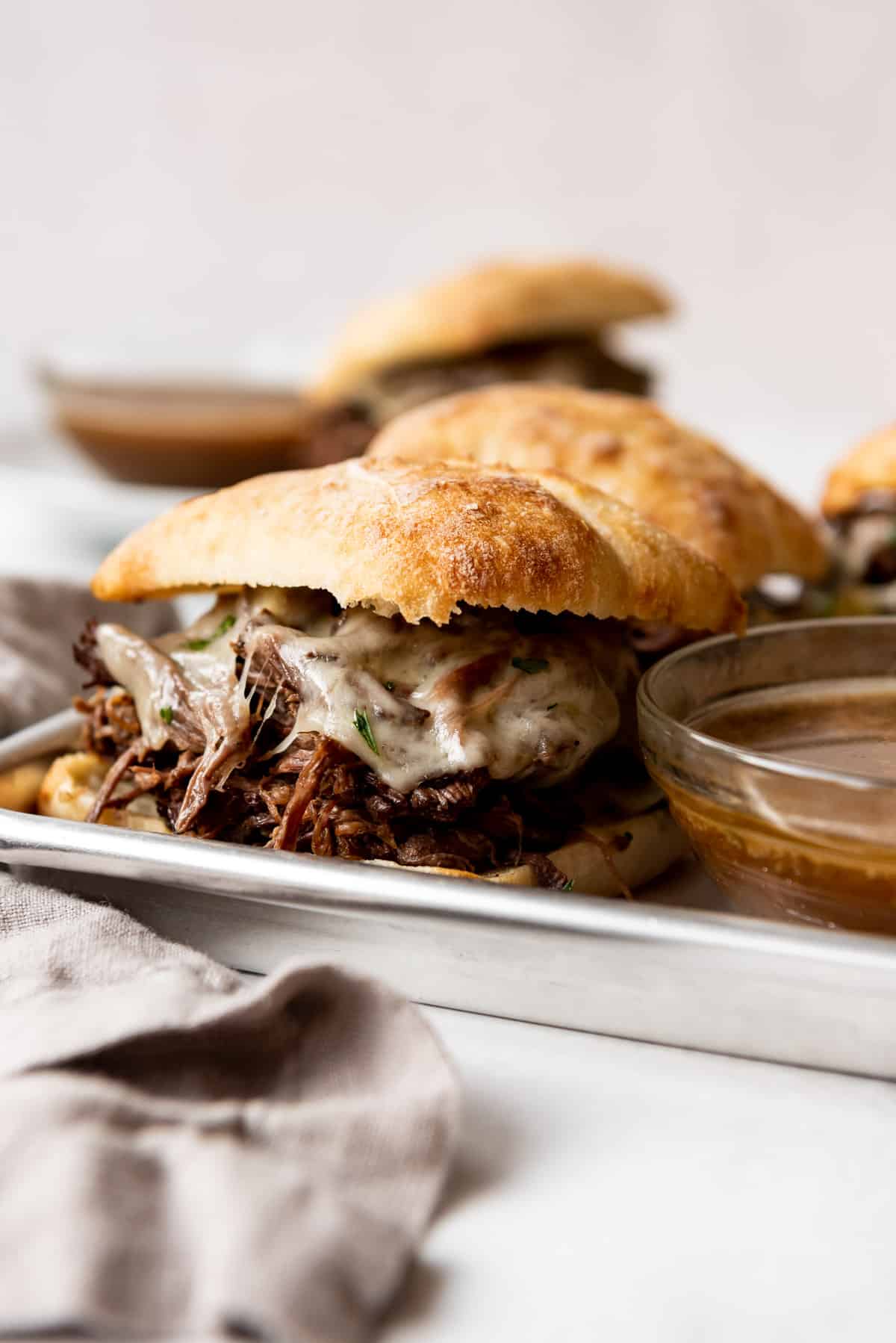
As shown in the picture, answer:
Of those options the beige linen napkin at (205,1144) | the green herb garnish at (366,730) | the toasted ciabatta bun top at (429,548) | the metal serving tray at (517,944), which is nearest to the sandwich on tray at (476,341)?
the toasted ciabatta bun top at (429,548)

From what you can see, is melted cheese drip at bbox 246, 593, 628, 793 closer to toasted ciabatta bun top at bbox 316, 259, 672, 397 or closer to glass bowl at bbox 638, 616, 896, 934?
glass bowl at bbox 638, 616, 896, 934

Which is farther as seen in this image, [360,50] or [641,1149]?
[360,50]

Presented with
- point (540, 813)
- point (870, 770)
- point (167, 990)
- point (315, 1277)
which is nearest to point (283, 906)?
point (167, 990)

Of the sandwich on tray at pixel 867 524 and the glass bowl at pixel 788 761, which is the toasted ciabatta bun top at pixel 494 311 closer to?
the sandwich on tray at pixel 867 524

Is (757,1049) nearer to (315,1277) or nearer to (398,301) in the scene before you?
(315,1277)

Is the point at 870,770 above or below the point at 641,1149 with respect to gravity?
above

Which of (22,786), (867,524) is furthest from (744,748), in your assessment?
(867,524)

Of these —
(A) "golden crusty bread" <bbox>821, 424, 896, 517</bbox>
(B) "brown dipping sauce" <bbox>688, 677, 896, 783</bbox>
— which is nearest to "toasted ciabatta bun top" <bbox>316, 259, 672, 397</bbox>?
(A) "golden crusty bread" <bbox>821, 424, 896, 517</bbox>

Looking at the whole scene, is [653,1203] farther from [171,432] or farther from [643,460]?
[171,432]
